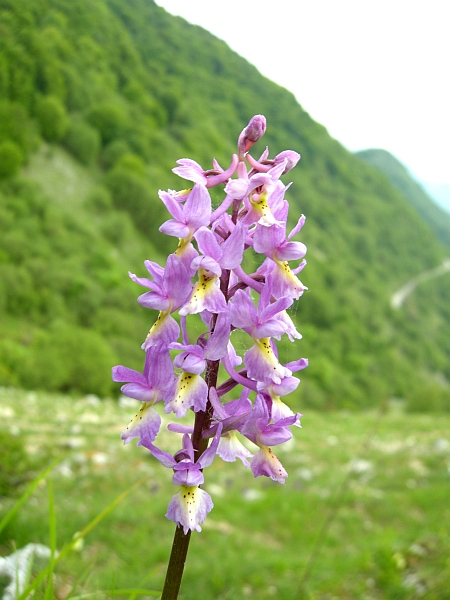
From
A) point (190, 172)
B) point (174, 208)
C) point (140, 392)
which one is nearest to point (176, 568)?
point (140, 392)

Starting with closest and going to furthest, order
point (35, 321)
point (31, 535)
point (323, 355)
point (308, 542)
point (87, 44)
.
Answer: point (31, 535) < point (308, 542) < point (35, 321) < point (87, 44) < point (323, 355)

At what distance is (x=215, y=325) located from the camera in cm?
171

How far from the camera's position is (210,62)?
4872 inches

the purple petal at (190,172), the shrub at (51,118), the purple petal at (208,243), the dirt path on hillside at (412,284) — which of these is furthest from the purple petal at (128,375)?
the dirt path on hillside at (412,284)

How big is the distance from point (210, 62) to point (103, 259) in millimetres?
80236

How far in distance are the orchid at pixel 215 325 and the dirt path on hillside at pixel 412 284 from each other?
396 ft

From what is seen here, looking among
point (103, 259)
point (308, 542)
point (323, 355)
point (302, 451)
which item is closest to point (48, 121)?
point (103, 259)

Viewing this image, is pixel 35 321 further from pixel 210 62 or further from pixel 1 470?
pixel 210 62

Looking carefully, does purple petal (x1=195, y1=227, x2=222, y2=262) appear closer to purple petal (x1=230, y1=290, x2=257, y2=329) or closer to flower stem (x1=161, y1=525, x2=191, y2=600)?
purple petal (x1=230, y1=290, x2=257, y2=329)

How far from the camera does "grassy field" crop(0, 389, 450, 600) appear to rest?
4062 millimetres

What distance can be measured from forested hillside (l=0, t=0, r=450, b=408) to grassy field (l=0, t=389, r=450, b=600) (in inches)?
697

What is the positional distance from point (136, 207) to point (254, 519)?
71.0m

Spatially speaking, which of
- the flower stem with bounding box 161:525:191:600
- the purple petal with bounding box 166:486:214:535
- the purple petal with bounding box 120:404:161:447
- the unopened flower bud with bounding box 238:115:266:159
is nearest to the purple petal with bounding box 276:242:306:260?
the unopened flower bud with bounding box 238:115:266:159

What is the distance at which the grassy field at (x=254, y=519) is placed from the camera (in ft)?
13.3
